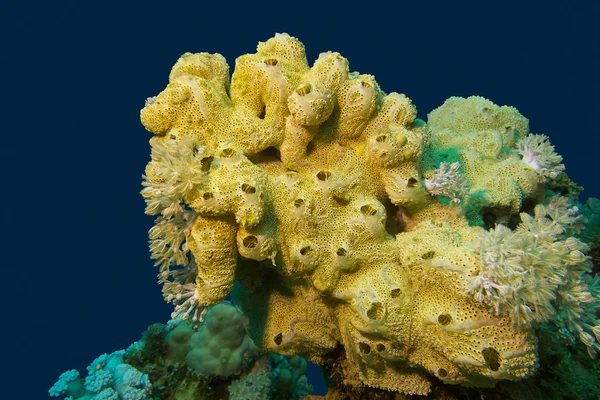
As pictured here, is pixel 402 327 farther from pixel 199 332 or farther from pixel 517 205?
pixel 199 332

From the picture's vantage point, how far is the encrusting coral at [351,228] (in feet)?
9.95

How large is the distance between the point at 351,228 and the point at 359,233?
0.24 feet

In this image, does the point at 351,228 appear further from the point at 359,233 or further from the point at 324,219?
the point at 324,219

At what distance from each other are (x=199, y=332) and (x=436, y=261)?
407 cm

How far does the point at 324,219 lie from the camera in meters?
3.50

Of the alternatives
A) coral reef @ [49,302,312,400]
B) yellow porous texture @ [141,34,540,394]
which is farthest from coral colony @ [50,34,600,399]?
coral reef @ [49,302,312,400]

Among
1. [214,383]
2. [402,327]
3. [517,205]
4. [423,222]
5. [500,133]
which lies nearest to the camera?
[402,327]

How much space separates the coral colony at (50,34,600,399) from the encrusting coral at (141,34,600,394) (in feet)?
0.04

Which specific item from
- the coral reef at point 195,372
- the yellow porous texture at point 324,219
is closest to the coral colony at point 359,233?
the yellow porous texture at point 324,219

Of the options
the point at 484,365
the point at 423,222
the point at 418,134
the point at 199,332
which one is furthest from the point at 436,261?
the point at 199,332

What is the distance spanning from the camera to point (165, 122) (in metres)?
3.61

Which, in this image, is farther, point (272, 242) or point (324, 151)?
point (324, 151)

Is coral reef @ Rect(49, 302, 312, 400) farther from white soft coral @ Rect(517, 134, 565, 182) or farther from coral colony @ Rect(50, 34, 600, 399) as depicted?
white soft coral @ Rect(517, 134, 565, 182)

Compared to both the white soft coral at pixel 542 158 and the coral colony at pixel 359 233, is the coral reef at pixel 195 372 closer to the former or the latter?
the coral colony at pixel 359 233
